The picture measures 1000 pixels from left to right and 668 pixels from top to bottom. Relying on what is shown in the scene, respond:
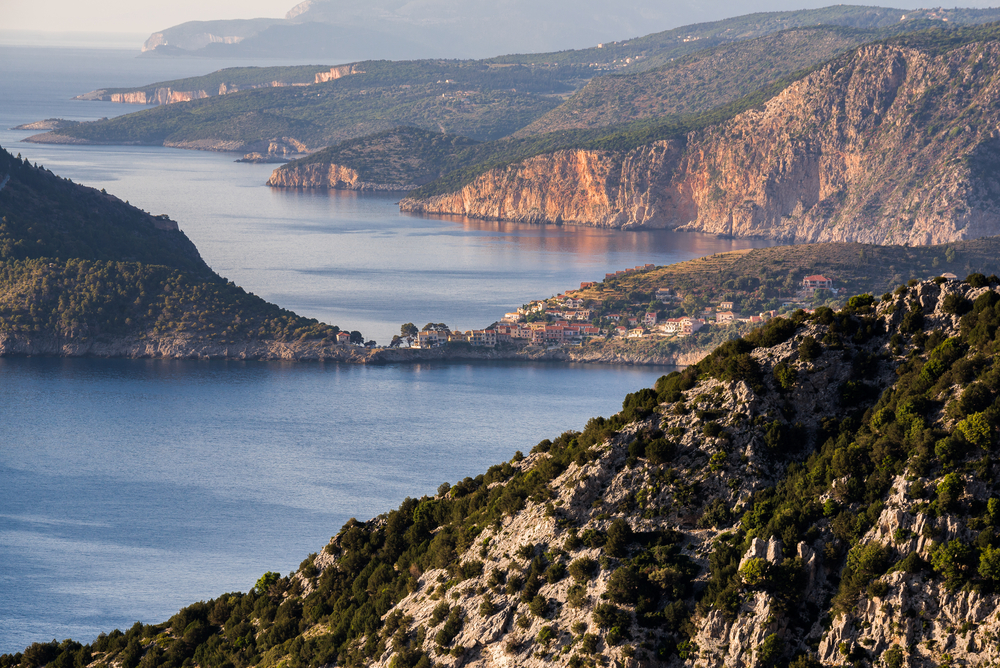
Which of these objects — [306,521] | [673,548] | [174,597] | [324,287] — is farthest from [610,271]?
[673,548]

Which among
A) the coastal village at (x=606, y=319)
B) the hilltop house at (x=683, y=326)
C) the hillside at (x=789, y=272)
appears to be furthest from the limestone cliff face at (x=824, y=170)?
the hilltop house at (x=683, y=326)

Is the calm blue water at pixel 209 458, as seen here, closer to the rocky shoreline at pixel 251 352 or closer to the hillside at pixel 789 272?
the rocky shoreline at pixel 251 352

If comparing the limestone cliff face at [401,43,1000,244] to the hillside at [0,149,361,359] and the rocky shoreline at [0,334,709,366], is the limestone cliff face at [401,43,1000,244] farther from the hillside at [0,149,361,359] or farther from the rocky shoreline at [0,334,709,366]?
the hillside at [0,149,361,359]

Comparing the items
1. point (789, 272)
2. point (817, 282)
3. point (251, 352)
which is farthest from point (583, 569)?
point (789, 272)

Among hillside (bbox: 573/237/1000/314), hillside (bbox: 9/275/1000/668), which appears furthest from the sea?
hillside (bbox: 9/275/1000/668)

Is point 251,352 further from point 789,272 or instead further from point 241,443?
point 789,272

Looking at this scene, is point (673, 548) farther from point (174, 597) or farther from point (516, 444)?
point (516, 444)
